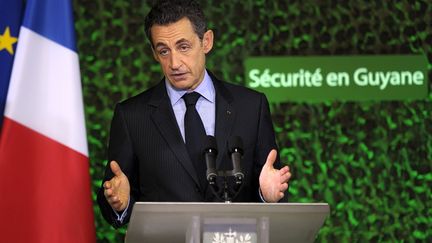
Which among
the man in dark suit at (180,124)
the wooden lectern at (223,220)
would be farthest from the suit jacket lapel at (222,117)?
the wooden lectern at (223,220)

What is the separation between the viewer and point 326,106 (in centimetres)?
504

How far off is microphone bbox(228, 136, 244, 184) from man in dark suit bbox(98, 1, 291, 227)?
0.35 m

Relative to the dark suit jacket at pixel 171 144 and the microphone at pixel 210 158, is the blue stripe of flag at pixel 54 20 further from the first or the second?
the microphone at pixel 210 158

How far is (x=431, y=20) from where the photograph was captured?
510 cm

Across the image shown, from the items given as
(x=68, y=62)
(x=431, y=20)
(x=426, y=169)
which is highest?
(x=431, y=20)

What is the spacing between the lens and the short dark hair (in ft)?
10.3

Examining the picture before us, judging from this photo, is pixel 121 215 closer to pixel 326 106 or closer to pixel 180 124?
pixel 180 124

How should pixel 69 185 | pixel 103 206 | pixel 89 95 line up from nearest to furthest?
pixel 103 206 → pixel 69 185 → pixel 89 95

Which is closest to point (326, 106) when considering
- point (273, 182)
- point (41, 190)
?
point (41, 190)

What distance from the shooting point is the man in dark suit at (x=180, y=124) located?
3.06 m

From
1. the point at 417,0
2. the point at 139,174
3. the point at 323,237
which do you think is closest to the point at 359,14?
the point at 417,0

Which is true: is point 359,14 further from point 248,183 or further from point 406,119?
point 248,183

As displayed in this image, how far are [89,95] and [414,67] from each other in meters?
1.85

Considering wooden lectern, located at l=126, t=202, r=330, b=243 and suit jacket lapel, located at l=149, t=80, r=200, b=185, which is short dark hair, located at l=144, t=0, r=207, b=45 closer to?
suit jacket lapel, located at l=149, t=80, r=200, b=185
